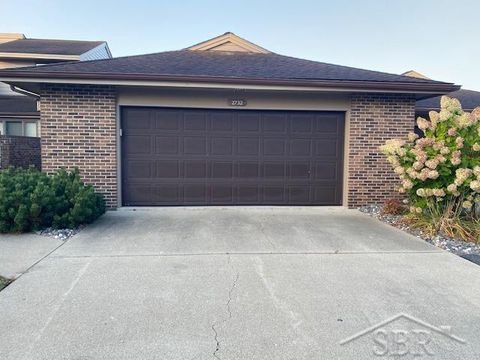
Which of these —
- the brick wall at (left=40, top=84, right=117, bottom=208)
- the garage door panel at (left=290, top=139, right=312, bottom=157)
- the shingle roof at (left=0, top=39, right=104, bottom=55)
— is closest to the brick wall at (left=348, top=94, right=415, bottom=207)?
the garage door panel at (left=290, top=139, right=312, bottom=157)

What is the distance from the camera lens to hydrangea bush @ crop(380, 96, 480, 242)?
605 centimetres

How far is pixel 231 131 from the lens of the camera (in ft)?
27.6

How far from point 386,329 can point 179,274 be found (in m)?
2.46

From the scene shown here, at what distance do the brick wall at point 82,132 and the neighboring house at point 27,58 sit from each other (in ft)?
18.1

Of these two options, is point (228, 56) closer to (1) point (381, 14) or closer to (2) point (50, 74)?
(2) point (50, 74)

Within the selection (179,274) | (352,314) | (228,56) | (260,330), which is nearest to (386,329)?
(352,314)

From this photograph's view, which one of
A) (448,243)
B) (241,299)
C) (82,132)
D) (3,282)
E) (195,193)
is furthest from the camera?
(195,193)

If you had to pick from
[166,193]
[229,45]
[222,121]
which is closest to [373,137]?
[222,121]

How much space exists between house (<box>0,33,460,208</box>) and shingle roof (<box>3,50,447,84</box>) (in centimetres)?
5

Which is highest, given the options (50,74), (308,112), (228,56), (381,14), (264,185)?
(381,14)

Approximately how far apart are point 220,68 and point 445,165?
5.52m

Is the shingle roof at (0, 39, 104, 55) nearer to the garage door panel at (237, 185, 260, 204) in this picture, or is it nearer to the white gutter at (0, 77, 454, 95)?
the white gutter at (0, 77, 454, 95)

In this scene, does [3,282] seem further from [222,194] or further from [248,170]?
[248,170]

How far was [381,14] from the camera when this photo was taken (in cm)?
1223
